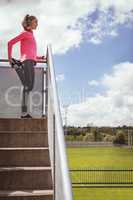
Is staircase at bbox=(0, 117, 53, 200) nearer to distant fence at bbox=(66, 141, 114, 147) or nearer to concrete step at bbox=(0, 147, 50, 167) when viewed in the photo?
concrete step at bbox=(0, 147, 50, 167)

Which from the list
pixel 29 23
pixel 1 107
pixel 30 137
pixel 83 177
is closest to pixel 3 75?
pixel 1 107

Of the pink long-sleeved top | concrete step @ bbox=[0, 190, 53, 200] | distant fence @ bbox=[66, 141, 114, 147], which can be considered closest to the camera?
concrete step @ bbox=[0, 190, 53, 200]

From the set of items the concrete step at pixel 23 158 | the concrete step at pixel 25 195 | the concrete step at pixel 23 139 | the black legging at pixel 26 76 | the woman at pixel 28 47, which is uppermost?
the woman at pixel 28 47

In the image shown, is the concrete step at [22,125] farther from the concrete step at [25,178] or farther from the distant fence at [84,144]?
the distant fence at [84,144]

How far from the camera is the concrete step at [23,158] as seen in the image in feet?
15.8

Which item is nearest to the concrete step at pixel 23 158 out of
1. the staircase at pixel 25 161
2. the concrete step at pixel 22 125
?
the staircase at pixel 25 161

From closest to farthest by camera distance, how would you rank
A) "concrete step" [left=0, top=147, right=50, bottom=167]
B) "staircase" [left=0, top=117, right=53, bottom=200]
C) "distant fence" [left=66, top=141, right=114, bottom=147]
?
"staircase" [left=0, top=117, right=53, bottom=200] < "concrete step" [left=0, top=147, right=50, bottom=167] < "distant fence" [left=66, top=141, right=114, bottom=147]

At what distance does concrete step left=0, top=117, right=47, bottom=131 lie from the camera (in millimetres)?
5531

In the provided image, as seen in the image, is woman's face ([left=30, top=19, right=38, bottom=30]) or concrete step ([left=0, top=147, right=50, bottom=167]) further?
woman's face ([left=30, top=19, right=38, bottom=30])

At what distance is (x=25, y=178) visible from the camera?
178 inches

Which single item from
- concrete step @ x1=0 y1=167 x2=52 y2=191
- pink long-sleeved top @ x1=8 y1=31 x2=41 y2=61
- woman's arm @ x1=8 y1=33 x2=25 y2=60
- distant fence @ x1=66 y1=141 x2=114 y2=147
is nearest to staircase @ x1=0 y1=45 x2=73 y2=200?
concrete step @ x1=0 y1=167 x2=52 y2=191

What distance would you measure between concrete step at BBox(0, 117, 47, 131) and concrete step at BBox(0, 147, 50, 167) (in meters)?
0.69

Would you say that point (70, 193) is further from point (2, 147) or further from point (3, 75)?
point (3, 75)

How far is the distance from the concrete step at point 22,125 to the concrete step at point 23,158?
0.69m
